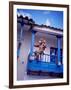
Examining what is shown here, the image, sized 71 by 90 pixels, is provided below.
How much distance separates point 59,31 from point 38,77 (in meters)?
0.50

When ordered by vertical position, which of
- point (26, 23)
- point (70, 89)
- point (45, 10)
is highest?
point (45, 10)

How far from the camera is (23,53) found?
6.77 feet

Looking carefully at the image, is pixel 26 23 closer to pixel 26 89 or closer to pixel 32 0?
pixel 32 0

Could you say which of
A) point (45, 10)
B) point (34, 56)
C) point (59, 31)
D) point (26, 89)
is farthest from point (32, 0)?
point (26, 89)

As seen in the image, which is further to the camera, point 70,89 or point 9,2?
point 70,89

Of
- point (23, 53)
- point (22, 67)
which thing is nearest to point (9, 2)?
point (23, 53)

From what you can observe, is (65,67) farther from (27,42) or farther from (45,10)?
(45,10)

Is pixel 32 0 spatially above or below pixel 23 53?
above

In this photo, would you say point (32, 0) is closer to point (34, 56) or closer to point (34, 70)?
point (34, 56)

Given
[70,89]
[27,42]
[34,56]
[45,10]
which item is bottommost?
[70,89]

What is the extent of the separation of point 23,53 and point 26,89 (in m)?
0.35

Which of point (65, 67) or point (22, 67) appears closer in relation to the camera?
point (22, 67)

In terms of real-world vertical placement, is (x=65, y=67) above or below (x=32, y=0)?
below

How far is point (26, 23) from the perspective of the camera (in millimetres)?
2072
